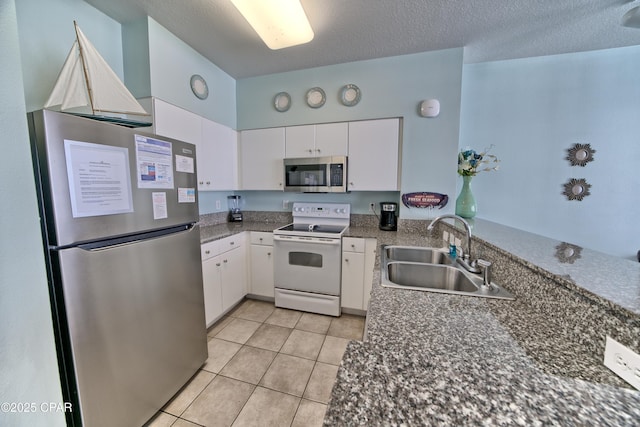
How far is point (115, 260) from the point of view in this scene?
1.08 meters

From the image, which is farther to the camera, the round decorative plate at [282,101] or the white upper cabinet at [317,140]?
the round decorative plate at [282,101]

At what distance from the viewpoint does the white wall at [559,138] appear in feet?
7.29

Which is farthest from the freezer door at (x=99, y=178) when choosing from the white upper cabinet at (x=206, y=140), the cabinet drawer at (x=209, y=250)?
the white upper cabinet at (x=206, y=140)

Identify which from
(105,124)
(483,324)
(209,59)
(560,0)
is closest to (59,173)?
(105,124)

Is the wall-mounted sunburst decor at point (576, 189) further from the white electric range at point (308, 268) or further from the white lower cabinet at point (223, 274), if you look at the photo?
the white lower cabinet at point (223, 274)

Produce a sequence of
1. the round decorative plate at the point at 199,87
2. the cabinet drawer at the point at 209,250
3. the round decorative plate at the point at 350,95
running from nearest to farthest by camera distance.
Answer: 1. the cabinet drawer at the point at 209,250
2. the round decorative plate at the point at 199,87
3. the round decorative plate at the point at 350,95

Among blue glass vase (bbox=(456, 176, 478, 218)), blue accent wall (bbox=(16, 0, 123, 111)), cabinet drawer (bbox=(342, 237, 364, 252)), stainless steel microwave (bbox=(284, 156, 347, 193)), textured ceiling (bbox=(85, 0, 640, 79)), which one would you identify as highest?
textured ceiling (bbox=(85, 0, 640, 79))

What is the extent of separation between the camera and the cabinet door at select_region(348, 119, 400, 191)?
7.70 feet

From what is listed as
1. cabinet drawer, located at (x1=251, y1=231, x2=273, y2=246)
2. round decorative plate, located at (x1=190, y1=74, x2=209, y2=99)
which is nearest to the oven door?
cabinet drawer, located at (x1=251, y1=231, x2=273, y2=246)

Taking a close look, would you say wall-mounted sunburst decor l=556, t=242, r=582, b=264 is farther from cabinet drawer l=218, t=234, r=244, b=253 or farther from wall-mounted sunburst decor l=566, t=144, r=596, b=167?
cabinet drawer l=218, t=234, r=244, b=253

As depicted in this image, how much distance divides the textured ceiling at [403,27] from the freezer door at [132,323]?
170cm

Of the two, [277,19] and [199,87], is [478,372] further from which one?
[199,87]

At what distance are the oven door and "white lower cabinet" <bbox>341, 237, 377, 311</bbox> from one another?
0.07 metres

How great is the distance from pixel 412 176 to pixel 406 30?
1.26m
